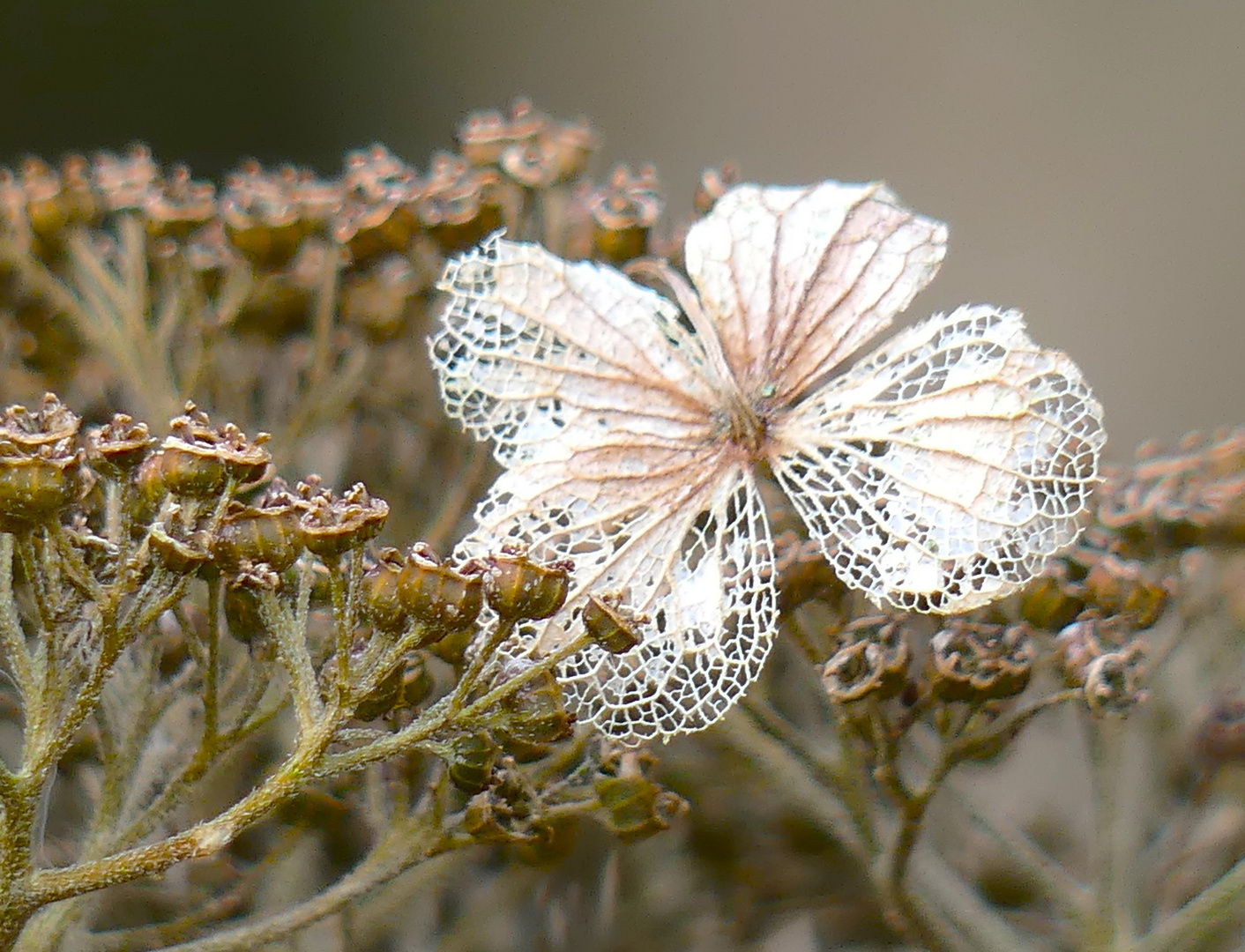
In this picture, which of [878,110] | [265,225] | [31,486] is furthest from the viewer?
[878,110]

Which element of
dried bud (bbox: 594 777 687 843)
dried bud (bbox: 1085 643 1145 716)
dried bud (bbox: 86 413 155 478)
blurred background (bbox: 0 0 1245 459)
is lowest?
dried bud (bbox: 1085 643 1145 716)

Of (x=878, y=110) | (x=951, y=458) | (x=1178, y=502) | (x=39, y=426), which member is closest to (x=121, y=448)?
(x=39, y=426)

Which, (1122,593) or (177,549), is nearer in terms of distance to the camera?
(177,549)

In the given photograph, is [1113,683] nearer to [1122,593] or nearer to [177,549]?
[1122,593]

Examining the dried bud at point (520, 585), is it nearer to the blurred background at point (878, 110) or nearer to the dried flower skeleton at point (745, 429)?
the dried flower skeleton at point (745, 429)

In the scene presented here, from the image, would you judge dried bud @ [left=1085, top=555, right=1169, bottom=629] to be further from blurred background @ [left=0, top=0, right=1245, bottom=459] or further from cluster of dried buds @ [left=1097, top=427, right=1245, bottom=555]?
blurred background @ [left=0, top=0, right=1245, bottom=459]

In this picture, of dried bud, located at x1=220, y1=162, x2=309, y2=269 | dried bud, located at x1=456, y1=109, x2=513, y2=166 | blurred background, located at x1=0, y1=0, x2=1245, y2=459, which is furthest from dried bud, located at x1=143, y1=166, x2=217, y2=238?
blurred background, located at x1=0, y1=0, x2=1245, y2=459

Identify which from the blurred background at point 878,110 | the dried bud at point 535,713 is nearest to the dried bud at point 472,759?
the dried bud at point 535,713
